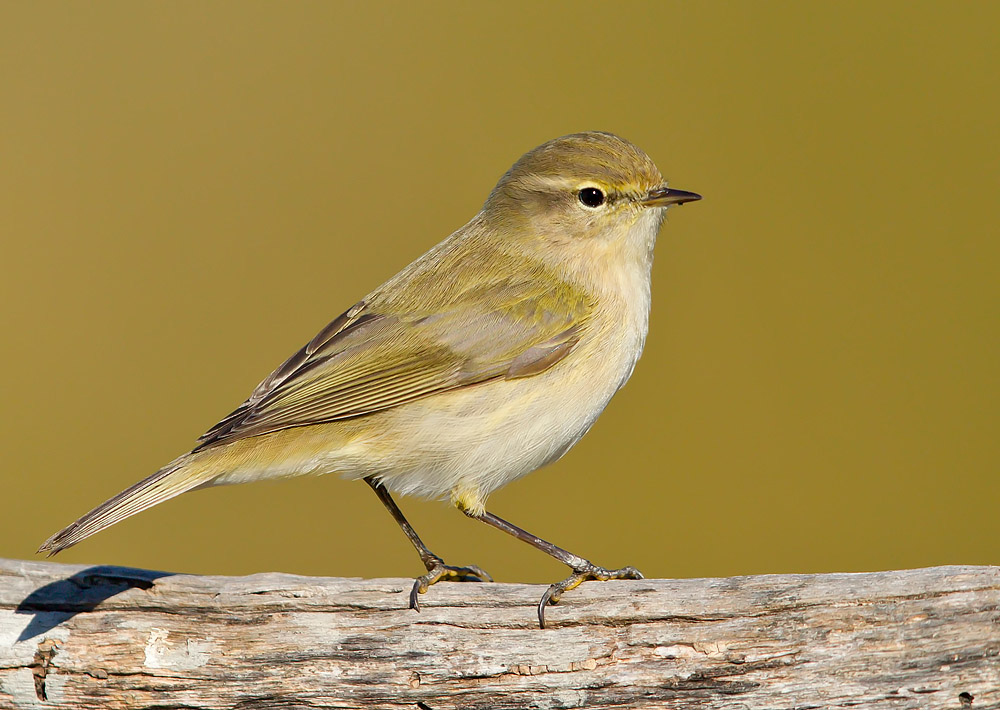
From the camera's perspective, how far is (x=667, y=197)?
3.49 metres

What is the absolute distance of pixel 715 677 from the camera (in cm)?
258

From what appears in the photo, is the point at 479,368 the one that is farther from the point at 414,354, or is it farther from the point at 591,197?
the point at 591,197

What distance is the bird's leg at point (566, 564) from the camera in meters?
2.84

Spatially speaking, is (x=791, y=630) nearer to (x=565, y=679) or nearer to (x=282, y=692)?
(x=565, y=679)

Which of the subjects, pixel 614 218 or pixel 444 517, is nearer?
pixel 614 218

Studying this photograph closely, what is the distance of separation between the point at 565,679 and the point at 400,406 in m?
1.06

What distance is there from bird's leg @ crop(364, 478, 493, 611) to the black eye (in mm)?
1342

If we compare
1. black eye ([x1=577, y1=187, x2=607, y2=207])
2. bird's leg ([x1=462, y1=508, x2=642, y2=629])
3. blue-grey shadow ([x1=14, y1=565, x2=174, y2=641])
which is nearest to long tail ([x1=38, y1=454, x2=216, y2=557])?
blue-grey shadow ([x1=14, y1=565, x2=174, y2=641])

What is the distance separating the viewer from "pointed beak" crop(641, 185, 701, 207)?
3.48 metres

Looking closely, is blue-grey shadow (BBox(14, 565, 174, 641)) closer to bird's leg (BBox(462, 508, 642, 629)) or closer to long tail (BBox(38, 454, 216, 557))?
long tail (BBox(38, 454, 216, 557))

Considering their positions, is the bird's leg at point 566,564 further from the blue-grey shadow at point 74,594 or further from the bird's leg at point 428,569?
the blue-grey shadow at point 74,594

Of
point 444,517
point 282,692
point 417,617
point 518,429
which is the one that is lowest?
point 282,692

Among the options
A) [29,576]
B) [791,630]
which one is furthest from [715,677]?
[29,576]

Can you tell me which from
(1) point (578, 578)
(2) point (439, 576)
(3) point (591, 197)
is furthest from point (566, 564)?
(3) point (591, 197)
